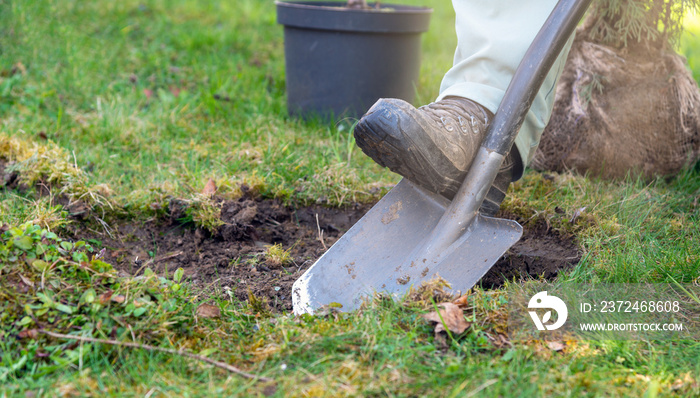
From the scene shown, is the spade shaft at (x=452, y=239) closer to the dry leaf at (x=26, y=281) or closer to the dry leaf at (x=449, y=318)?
the dry leaf at (x=449, y=318)

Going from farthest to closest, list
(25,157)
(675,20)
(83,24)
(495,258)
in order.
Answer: (83,24)
(675,20)
(25,157)
(495,258)

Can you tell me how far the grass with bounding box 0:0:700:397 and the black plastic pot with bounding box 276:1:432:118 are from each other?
16 centimetres

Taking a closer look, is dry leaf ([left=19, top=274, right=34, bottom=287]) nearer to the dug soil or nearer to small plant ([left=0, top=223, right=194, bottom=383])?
small plant ([left=0, top=223, right=194, bottom=383])

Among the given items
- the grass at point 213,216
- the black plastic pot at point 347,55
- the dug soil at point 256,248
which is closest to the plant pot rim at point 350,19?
the black plastic pot at point 347,55

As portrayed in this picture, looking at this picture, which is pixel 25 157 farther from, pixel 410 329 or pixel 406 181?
pixel 410 329

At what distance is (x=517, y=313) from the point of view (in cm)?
137

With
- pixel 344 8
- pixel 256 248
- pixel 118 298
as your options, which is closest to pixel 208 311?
pixel 118 298

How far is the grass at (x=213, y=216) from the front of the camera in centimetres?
114

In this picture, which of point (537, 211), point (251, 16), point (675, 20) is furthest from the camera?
point (251, 16)

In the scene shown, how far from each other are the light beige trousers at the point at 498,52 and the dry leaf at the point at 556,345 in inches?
28.0

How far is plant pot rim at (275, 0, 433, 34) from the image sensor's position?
2.70 m

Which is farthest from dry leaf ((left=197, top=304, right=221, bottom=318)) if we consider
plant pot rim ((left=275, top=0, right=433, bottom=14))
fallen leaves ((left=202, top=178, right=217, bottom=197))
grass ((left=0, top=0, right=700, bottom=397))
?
plant pot rim ((left=275, top=0, right=433, bottom=14))

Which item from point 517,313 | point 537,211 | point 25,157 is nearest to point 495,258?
point 517,313

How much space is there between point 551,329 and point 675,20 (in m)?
1.75
